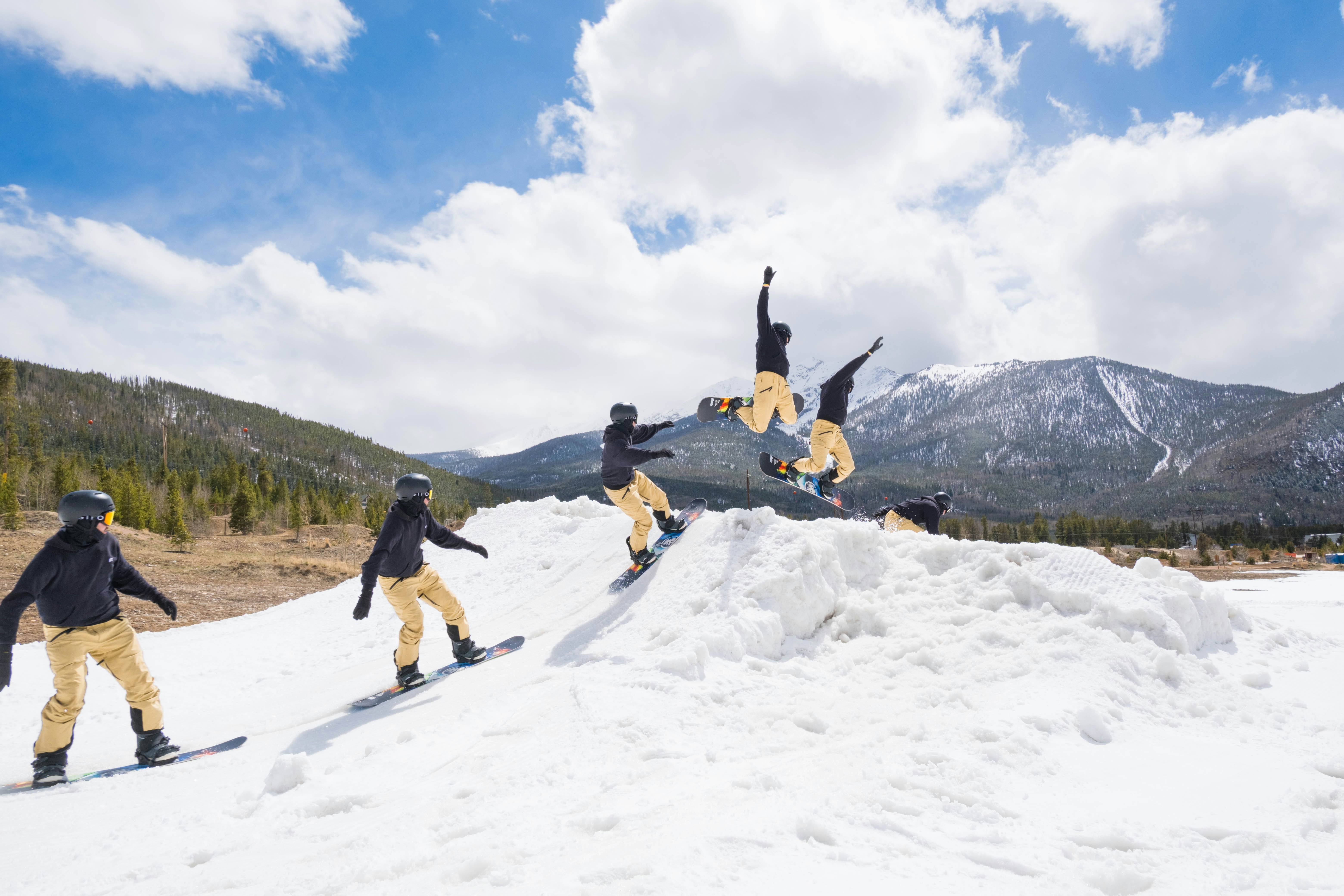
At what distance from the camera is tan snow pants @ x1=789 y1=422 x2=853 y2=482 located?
35.7ft

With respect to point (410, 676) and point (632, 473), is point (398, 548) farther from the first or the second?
point (632, 473)

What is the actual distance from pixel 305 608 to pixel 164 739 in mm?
6367

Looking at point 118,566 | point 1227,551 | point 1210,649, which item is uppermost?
point 118,566

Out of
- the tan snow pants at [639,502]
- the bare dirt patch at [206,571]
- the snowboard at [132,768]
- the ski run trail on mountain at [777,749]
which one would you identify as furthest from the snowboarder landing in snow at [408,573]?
the bare dirt patch at [206,571]

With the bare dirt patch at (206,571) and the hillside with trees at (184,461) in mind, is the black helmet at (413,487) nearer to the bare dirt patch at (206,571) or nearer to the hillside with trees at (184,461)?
the bare dirt patch at (206,571)

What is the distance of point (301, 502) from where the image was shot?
79250 mm

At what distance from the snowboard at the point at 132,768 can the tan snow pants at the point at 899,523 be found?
10462 mm

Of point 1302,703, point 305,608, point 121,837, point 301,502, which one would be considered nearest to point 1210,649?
point 1302,703

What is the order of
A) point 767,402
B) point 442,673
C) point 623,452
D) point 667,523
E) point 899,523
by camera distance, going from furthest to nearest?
1. point 899,523
2. point 667,523
3. point 767,402
4. point 623,452
5. point 442,673

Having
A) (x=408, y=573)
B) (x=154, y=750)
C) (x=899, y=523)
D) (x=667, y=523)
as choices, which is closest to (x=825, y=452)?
(x=899, y=523)

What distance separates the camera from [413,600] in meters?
7.40

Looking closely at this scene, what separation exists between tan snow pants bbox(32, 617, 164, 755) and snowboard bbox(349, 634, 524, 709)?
6.24ft

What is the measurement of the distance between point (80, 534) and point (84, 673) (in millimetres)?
1369

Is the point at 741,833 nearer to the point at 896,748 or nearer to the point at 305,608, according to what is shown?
the point at 896,748
